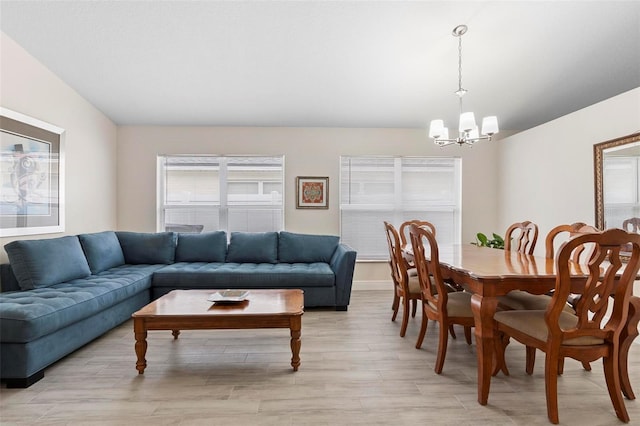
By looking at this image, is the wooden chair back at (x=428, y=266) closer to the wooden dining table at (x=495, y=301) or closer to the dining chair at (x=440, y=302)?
the dining chair at (x=440, y=302)

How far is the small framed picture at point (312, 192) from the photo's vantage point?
487 cm

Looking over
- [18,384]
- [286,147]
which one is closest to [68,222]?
[18,384]

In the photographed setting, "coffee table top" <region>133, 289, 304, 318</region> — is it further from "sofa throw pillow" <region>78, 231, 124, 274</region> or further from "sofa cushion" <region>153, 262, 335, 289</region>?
"sofa throw pillow" <region>78, 231, 124, 274</region>

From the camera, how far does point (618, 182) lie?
3064 mm

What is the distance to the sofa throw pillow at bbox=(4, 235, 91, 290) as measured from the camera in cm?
283

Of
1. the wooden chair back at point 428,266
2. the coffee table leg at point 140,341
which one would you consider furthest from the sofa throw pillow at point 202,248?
the wooden chair back at point 428,266

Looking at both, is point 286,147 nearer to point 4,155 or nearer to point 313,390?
point 4,155

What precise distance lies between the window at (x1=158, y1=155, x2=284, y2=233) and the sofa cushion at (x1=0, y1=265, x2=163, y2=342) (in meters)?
1.38

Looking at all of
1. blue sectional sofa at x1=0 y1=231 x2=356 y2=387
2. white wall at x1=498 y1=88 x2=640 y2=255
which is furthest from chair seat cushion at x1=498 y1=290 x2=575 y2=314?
blue sectional sofa at x1=0 y1=231 x2=356 y2=387

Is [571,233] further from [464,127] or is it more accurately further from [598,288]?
[464,127]

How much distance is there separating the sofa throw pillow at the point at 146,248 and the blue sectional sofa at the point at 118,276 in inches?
0.5

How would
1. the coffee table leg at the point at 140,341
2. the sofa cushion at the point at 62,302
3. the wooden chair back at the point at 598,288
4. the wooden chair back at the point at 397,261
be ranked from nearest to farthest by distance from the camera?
the wooden chair back at the point at 598,288 → the sofa cushion at the point at 62,302 → the coffee table leg at the point at 140,341 → the wooden chair back at the point at 397,261

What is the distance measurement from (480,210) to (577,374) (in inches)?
120

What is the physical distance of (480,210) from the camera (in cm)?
502
